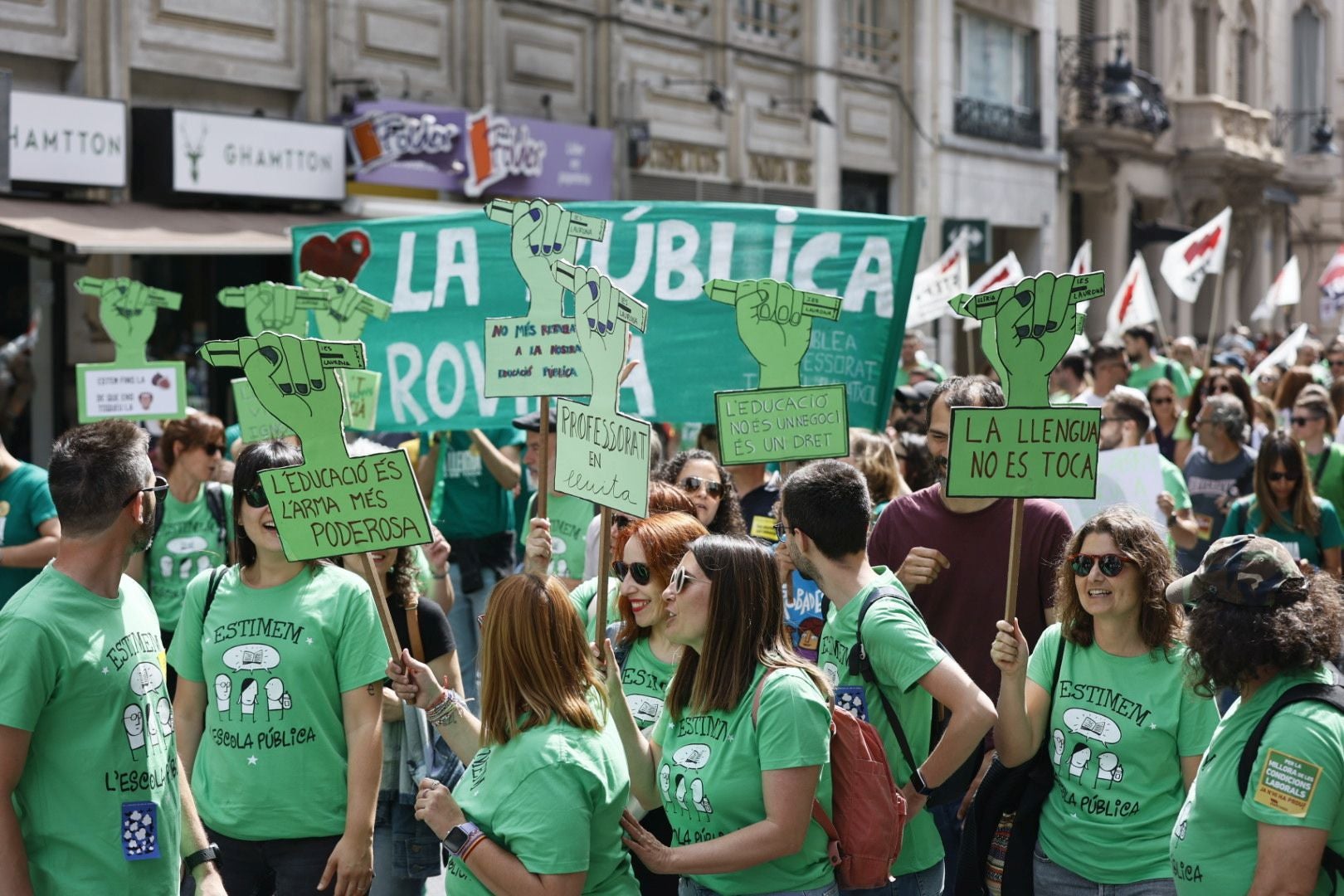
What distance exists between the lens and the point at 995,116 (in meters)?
27.5

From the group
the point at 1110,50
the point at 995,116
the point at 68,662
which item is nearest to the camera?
the point at 68,662

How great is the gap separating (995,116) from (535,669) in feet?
82.8

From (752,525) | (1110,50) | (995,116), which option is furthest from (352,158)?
(1110,50)

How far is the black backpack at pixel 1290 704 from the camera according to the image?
10.6 ft

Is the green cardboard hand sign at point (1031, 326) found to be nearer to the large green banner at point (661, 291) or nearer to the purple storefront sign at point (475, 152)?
the large green banner at point (661, 291)

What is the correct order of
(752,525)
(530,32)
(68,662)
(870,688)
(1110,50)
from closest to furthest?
(68,662) < (870,688) < (752,525) < (530,32) < (1110,50)

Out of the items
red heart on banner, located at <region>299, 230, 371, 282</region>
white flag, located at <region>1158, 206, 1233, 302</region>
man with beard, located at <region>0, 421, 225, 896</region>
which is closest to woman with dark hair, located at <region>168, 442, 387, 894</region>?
man with beard, located at <region>0, 421, 225, 896</region>

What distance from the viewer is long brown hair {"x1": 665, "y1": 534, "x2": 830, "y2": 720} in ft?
12.1

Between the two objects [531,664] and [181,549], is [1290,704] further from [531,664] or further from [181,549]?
[181,549]

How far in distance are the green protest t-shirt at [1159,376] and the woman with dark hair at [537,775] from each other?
9.76 m

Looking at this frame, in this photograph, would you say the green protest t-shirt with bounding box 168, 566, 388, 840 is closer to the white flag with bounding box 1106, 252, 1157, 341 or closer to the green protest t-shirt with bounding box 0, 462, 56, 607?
the green protest t-shirt with bounding box 0, 462, 56, 607

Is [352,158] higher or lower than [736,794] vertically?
higher

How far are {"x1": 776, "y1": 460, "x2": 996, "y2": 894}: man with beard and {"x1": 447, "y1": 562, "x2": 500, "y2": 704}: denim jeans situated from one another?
4287mm

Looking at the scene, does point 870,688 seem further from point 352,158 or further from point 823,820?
point 352,158
